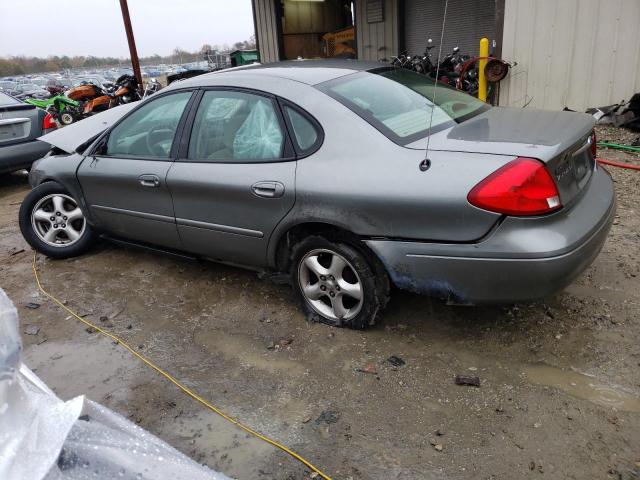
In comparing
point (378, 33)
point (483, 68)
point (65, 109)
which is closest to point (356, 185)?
Answer: point (483, 68)

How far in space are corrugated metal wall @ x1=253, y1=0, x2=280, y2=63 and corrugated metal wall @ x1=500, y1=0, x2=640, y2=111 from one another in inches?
261

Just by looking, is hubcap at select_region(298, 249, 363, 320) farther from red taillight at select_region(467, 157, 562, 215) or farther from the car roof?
the car roof

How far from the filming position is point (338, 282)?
3088 mm

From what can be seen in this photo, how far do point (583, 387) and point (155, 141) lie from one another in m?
3.10

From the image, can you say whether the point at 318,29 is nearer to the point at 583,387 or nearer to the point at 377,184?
the point at 377,184

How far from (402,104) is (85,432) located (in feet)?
8.21

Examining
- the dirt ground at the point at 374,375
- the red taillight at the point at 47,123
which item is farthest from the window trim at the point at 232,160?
the red taillight at the point at 47,123

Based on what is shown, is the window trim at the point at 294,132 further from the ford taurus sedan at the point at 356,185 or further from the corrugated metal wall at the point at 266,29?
the corrugated metal wall at the point at 266,29

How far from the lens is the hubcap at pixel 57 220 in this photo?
14.9 feet

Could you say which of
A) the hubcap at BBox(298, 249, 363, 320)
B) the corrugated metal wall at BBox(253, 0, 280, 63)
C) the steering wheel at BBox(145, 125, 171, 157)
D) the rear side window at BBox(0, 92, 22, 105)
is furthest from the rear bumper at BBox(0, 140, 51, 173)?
the corrugated metal wall at BBox(253, 0, 280, 63)

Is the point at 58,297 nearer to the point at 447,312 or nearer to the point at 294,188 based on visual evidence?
the point at 294,188

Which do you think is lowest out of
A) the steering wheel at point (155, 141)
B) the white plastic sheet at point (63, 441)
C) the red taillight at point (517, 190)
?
the white plastic sheet at point (63, 441)

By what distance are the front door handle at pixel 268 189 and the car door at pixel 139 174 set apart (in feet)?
2.72

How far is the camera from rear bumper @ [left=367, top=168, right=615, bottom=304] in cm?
242
